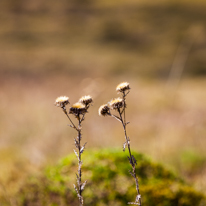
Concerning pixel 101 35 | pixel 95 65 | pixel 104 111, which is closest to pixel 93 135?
pixel 104 111

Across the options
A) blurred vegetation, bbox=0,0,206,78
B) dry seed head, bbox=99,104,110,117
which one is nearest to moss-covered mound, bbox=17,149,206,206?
dry seed head, bbox=99,104,110,117

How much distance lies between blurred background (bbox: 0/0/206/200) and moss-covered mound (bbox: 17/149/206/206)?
0.93m

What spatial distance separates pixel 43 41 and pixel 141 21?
24.2 metres

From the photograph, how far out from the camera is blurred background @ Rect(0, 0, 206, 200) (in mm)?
8445

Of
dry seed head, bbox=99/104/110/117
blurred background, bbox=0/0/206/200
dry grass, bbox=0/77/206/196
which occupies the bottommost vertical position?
dry seed head, bbox=99/104/110/117

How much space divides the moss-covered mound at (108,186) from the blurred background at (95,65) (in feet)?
3.04

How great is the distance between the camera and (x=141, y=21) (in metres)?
77.4

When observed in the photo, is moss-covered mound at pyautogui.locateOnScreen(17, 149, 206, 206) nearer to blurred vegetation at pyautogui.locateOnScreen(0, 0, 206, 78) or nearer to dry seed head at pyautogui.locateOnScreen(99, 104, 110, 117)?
dry seed head at pyautogui.locateOnScreen(99, 104, 110, 117)

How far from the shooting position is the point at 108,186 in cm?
398

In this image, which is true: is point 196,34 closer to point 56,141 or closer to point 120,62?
point 56,141

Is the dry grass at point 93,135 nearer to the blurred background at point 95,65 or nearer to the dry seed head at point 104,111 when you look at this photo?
the blurred background at point 95,65

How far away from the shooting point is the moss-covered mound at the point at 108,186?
384cm

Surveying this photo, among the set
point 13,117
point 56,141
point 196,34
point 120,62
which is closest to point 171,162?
point 196,34

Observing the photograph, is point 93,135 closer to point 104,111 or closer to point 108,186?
point 108,186
